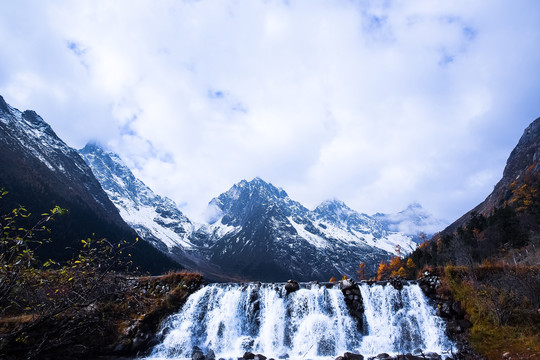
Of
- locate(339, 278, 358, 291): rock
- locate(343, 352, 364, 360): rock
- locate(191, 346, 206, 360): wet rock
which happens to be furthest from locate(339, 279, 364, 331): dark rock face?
locate(191, 346, 206, 360): wet rock

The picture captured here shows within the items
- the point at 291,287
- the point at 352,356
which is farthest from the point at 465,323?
the point at 291,287

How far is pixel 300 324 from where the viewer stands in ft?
90.3

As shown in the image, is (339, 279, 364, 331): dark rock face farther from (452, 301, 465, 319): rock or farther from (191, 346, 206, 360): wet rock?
(191, 346, 206, 360): wet rock

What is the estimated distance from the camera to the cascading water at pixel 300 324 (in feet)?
82.0

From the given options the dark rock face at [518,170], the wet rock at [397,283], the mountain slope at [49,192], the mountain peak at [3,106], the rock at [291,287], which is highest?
the dark rock face at [518,170]

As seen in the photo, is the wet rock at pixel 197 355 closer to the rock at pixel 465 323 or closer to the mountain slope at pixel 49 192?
the rock at pixel 465 323

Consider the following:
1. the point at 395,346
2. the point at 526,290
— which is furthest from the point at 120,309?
the point at 526,290

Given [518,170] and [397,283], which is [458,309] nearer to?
[397,283]

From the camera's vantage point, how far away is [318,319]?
2750 centimetres

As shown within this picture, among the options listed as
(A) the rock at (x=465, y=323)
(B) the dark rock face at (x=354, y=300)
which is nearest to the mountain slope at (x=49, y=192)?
(B) the dark rock face at (x=354, y=300)

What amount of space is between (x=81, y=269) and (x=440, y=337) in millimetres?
28689

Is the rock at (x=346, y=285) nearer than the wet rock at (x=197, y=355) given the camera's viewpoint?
No

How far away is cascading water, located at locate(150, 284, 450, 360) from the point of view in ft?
82.0

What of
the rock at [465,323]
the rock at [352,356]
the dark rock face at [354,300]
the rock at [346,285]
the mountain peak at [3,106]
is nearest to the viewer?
the rock at [352,356]
